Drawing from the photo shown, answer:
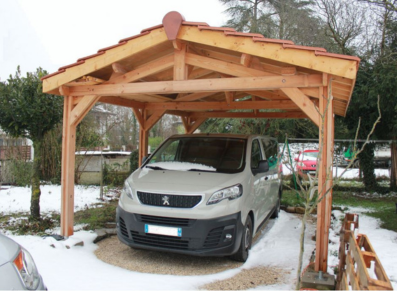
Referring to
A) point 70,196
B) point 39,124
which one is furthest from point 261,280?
point 39,124

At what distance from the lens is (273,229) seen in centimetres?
667

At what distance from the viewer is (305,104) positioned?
14.7 feet

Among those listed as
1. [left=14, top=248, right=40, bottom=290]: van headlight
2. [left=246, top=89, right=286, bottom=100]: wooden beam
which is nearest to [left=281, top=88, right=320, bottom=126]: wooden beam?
[left=246, top=89, right=286, bottom=100]: wooden beam

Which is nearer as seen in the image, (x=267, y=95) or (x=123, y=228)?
(x=123, y=228)

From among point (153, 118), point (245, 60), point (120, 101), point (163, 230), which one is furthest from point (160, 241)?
point (153, 118)

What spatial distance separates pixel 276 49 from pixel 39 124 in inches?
171

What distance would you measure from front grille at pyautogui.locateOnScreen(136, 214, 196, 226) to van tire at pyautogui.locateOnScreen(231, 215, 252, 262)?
810 millimetres

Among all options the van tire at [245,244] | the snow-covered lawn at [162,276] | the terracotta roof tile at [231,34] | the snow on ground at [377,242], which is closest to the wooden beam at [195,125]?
the snow-covered lawn at [162,276]

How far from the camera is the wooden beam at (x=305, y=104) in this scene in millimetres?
4406

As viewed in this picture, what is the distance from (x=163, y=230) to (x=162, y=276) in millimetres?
565

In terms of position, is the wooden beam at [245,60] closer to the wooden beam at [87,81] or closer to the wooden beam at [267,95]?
the wooden beam at [267,95]

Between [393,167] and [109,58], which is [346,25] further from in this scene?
[109,58]

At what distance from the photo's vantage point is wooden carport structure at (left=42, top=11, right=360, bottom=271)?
14.1 feet

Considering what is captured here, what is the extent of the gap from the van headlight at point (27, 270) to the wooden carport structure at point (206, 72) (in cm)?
306
